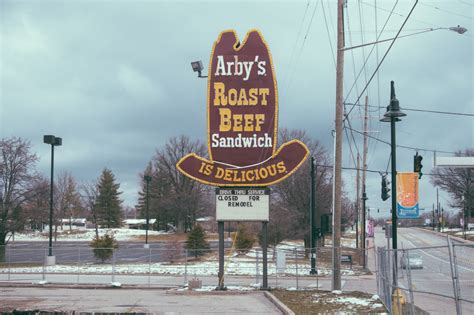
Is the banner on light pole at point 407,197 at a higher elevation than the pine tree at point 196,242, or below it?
higher

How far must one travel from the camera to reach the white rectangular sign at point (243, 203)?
24047 mm

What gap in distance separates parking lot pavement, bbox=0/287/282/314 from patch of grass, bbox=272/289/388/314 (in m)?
0.72

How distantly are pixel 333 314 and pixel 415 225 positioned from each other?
437 ft

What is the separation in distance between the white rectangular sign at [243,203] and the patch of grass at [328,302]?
3.15 m

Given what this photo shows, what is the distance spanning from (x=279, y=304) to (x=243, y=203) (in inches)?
227

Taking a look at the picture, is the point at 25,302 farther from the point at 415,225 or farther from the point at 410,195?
the point at 415,225

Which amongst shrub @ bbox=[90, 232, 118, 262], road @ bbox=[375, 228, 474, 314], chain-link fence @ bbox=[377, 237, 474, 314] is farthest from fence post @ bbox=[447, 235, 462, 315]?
shrub @ bbox=[90, 232, 118, 262]

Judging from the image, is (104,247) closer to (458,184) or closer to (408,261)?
(408,261)

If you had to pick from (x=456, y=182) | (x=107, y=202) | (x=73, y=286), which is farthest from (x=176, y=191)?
(x=73, y=286)

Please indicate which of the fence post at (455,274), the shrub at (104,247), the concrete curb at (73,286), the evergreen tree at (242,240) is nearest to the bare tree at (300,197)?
the evergreen tree at (242,240)

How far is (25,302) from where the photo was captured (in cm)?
2075

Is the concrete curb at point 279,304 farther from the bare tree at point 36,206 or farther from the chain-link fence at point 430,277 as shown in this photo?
the bare tree at point 36,206

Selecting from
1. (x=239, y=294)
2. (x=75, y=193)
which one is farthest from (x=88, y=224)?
(x=239, y=294)

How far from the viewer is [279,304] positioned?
758 inches
